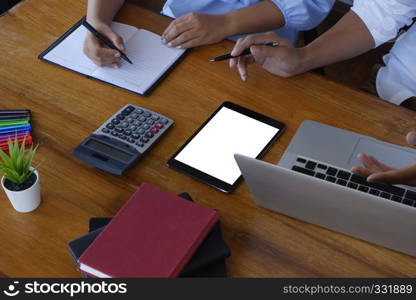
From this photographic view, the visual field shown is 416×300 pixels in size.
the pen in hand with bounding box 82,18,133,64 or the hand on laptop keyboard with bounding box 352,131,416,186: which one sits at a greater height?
the pen in hand with bounding box 82,18,133,64

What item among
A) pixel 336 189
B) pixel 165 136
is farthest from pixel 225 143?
pixel 336 189

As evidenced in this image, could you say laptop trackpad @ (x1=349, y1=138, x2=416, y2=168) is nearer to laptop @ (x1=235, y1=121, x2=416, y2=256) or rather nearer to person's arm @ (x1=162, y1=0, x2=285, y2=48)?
laptop @ (x1=235, y1=121, x2=416, y2=256)

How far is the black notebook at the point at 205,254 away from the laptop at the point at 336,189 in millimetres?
129

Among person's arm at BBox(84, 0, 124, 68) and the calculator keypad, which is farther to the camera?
person's arm at BBox(84, 0, 124, 68)

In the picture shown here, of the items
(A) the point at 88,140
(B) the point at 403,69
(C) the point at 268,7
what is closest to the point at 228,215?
(A) the point at 88,140

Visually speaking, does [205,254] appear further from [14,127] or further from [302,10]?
[302,10]

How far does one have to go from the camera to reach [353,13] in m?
1.61

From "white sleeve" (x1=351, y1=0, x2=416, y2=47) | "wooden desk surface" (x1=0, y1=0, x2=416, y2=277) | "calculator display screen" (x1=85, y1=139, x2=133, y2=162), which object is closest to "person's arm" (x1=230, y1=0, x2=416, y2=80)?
"white sleeve" (x1=351, y1=0, x2=416, y2=47)

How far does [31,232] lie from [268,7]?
0.88 m

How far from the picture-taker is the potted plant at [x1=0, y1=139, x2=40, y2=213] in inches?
44.1

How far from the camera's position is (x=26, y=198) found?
114 cm

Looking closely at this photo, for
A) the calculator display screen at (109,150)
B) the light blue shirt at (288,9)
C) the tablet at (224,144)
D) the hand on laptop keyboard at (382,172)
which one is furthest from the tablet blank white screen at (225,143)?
the light blue shirt at (288,9)

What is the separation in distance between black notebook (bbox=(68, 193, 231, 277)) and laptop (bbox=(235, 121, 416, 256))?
0.42 feet

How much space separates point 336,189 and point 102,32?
2.54ft
